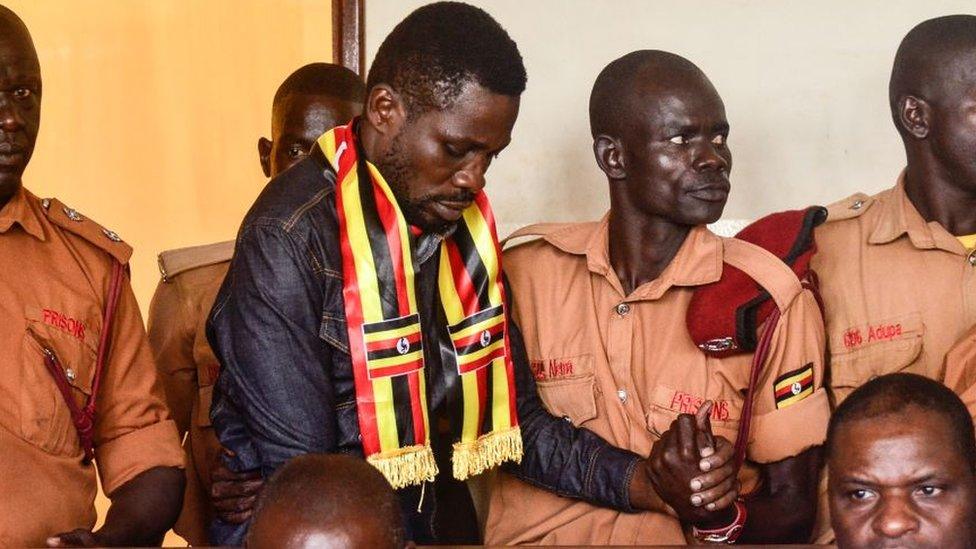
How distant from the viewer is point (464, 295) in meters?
3.01

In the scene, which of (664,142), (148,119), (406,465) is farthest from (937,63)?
(148,119)

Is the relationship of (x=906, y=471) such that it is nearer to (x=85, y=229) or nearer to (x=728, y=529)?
(x=728, y=529)

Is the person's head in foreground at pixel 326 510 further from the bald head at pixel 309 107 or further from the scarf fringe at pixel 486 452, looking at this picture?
the bald head at pixel 309 107

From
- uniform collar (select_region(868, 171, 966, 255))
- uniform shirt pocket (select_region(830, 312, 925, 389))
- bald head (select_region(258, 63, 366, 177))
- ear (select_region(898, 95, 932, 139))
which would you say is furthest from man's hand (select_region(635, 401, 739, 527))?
bald head (select_region(258, 63, 366, 177))

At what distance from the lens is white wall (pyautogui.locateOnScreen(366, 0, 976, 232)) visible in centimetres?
421

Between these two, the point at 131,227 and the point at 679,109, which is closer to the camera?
the point at 679,109

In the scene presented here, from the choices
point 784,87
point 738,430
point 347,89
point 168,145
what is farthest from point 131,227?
point 738,430

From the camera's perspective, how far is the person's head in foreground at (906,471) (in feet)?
7.89

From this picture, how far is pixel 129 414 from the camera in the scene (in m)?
2.98

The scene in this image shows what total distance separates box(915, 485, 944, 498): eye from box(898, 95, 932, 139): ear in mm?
1137

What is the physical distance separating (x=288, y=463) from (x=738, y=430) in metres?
1.18

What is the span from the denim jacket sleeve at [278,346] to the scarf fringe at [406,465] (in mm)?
112

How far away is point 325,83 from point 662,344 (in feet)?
4.27

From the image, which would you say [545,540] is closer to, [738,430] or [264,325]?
[738,430]
